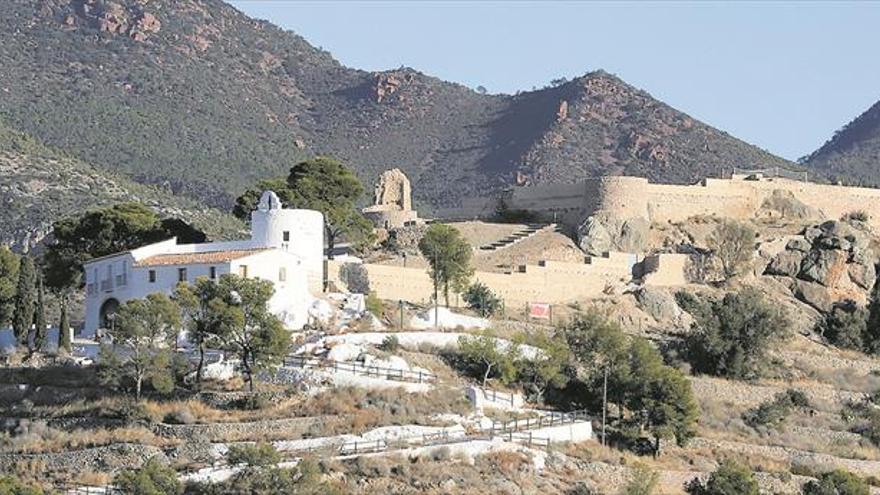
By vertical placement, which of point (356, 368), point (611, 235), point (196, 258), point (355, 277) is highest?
point (611, 235)

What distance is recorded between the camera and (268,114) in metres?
129

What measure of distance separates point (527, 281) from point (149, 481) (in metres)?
27.7

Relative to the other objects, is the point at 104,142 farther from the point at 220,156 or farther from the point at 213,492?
the point at 213,492

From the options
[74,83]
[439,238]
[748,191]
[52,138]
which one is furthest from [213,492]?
[74,83]

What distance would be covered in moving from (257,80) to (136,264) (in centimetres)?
7299

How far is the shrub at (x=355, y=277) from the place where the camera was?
67.7 meters

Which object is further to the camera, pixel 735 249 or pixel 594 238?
pixel 594 238

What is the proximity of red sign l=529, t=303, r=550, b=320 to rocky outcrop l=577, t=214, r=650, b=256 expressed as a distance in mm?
7111

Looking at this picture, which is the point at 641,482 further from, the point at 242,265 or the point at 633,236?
the point at 633,236

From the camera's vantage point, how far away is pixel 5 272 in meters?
61.5

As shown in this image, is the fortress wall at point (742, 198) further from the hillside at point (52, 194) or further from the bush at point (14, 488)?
the bush at point (14, 488)

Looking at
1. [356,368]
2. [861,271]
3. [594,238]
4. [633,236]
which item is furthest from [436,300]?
[861,271]

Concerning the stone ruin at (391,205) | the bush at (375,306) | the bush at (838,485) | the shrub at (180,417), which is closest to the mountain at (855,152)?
the stone ruin at (391,205)

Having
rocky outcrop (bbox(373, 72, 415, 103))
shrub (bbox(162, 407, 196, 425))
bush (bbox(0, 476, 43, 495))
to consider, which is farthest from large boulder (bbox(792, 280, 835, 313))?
rocky outcrop (bbox(373, 72, 415, 103))
